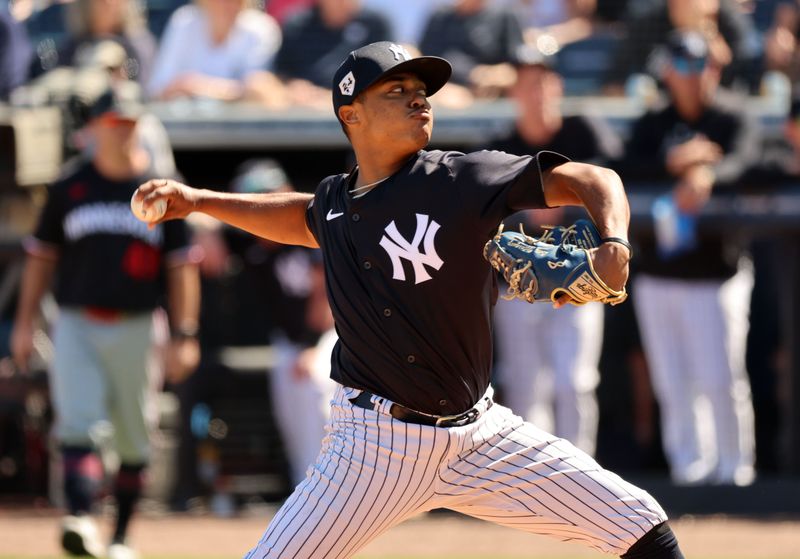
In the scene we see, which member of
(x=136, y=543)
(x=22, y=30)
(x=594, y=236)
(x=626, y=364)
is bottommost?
(x=136, y=543)

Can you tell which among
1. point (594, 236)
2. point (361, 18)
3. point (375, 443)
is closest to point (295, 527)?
point (375, 443)

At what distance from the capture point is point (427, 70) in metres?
3.62

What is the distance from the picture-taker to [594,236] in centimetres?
310

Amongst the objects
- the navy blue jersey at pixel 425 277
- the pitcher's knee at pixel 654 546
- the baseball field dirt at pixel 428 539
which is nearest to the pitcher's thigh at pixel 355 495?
the navy blue jersey at pixel 425 277

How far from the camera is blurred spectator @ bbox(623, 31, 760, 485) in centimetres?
714

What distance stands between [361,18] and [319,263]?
1964mm

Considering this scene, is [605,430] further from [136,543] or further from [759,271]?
[136,543]

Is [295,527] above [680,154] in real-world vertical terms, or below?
below

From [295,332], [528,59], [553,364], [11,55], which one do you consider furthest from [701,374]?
[11,55]

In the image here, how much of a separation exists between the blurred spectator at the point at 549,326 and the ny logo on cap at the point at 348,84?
346 cm

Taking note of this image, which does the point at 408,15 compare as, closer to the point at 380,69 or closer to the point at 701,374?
the point at 701,374

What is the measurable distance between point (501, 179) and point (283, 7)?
6.69 meters

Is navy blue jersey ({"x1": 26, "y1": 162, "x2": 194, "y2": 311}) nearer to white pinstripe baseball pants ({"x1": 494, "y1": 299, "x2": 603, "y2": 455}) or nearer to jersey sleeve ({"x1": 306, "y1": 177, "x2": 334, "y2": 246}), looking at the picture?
white pinstripe baseball pants ({"x1": 494, "y1": 299, "x2": 603, "y2": 455})

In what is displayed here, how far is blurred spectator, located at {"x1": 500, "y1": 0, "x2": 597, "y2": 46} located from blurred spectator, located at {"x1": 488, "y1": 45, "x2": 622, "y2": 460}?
1.82 metres
